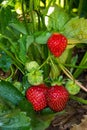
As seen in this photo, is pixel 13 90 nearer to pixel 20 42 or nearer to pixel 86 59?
pixel 20 42

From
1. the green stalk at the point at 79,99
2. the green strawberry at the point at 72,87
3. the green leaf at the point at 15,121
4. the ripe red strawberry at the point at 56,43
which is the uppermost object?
the ripe red strawberry at the point at 56,43

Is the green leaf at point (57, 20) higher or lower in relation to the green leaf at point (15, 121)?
higher

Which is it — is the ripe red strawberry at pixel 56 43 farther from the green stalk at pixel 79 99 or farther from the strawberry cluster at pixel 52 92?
the green stalk at pixel 79 99

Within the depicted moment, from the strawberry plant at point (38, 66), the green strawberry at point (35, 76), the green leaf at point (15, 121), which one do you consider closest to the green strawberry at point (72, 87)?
the strawberry plant at point (38, 66)

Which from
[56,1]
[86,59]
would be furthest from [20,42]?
[56,1]

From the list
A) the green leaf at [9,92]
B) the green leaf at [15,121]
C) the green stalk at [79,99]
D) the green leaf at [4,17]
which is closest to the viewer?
the green leaf at [15,121]

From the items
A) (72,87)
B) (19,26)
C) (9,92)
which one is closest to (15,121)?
(9,92)

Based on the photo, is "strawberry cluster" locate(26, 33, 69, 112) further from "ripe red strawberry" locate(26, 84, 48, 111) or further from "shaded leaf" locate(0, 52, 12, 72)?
"shaded leaf" locate(0, 52, 12, 72)
